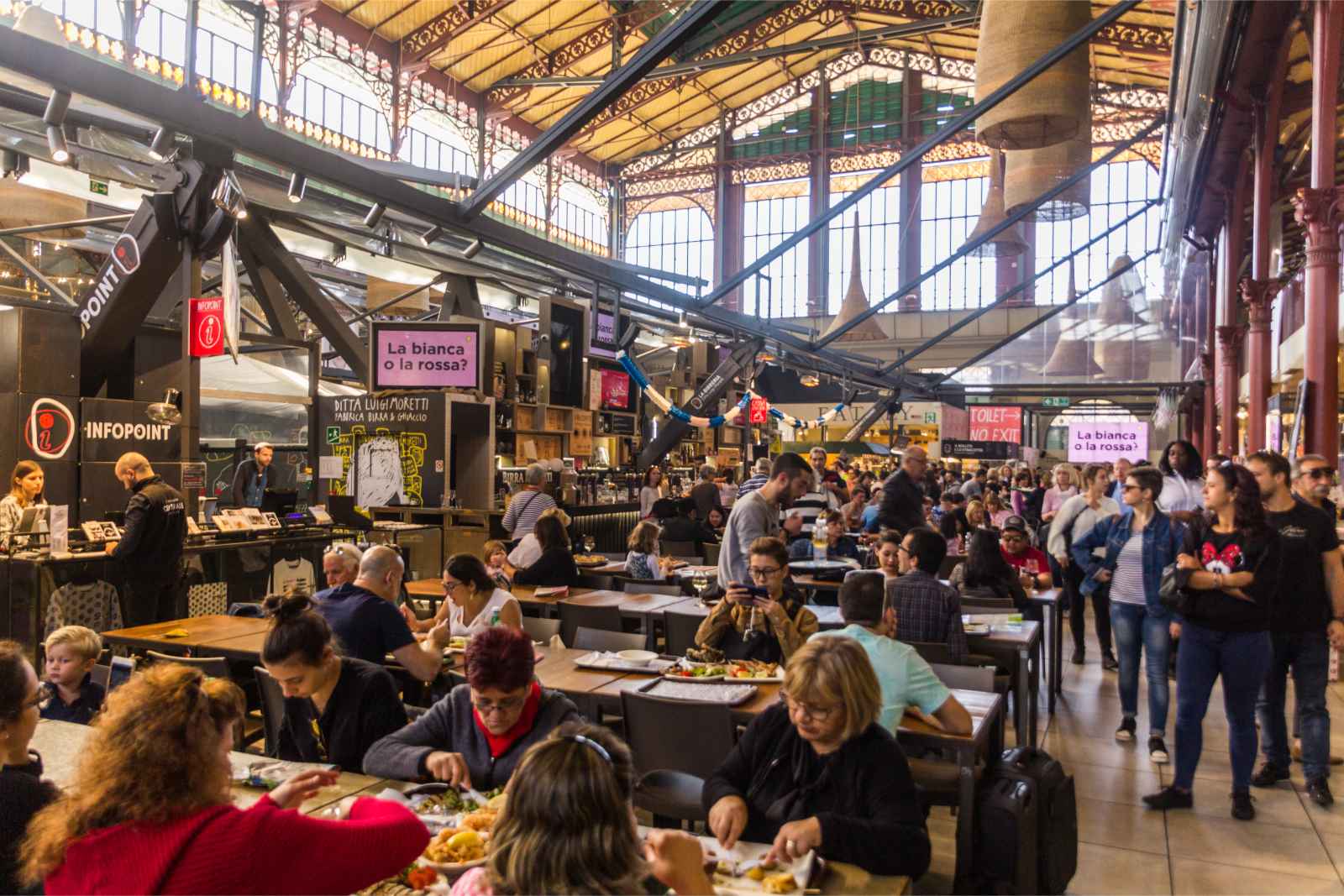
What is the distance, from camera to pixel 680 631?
5086 mm

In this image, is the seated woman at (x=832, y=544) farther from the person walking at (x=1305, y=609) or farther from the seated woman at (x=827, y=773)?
the seated woman at (x=827, y=773)

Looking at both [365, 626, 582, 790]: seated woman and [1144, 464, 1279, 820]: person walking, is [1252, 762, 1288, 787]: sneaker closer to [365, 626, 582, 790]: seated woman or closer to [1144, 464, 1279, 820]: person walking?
[1144, 464, 1279, 820]: person walking

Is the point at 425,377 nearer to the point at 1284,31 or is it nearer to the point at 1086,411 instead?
the point at 1284,31

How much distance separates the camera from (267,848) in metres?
1.54

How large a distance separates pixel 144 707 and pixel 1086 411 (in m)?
26.1

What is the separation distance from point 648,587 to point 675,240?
2803 centimetres

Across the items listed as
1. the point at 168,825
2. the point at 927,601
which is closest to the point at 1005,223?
the point at 927,601

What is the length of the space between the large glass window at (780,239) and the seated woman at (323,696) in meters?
29.5

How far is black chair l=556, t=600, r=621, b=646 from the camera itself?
17.6ft

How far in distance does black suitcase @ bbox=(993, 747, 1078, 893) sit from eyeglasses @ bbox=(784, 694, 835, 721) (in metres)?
1.04

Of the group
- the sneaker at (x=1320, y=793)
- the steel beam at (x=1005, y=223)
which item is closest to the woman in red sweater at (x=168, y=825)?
the sneaker at (x=1320, y=793)

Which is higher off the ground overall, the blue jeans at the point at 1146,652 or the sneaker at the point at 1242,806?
the blue jeans at the point at 1146,652

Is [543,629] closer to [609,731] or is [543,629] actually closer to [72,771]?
[72,771]

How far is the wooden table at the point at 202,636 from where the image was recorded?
15.0 feet
